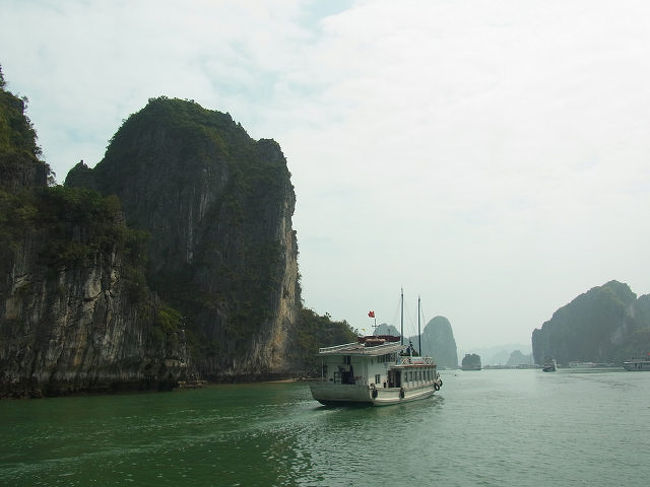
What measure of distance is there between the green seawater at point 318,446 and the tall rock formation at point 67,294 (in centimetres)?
863

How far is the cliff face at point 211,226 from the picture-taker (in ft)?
267

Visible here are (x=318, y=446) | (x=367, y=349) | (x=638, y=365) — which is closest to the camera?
(x=318, y=446)

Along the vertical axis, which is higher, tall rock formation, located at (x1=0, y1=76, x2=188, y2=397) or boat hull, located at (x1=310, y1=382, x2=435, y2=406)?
tall rock formation, located at (x1=0, y1=76, x2=188, y2=397)

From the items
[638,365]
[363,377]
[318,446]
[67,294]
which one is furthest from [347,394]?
[638,365]

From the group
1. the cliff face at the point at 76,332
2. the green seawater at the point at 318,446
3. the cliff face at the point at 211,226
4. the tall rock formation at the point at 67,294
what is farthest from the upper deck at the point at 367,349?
the cliff face at the point at 211,226

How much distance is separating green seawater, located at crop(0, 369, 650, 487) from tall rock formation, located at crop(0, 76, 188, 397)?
28.3 ft

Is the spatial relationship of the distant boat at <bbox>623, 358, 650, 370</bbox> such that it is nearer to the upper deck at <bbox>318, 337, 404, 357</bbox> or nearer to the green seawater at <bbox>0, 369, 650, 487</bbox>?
the green seawater at <bbox>0, 369, 650, 487</bbox>

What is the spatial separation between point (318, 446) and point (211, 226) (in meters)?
68.9

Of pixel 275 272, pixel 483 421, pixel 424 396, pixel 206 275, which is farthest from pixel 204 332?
pixel 483 421

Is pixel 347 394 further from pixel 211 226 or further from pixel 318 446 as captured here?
pixel 211 226

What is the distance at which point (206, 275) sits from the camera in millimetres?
84438

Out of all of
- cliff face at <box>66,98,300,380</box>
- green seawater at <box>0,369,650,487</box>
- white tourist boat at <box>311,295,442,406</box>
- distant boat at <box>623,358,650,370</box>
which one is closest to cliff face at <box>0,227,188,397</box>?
green seawater at <box>0,369,650,487</box>

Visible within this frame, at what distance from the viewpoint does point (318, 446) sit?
24.2 m

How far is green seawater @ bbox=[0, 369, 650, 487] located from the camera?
18.8 meters
